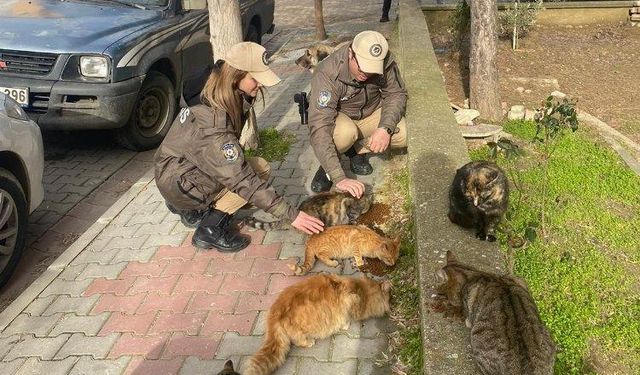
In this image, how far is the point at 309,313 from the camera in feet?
10.3

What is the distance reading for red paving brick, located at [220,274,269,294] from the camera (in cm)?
384

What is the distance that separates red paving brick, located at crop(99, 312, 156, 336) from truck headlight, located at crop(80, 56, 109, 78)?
313cm

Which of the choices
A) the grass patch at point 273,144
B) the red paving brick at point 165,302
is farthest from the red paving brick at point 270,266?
the grass patch at point 273,144

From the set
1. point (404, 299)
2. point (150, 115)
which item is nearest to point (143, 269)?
point (404, 299)

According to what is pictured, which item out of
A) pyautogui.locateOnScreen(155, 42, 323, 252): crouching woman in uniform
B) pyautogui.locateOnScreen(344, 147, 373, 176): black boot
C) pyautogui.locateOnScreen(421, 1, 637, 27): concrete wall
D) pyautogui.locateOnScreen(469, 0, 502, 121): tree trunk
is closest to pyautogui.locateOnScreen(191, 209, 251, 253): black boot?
pyautogui.locateOnScreen(155, 42, 323, 252): crouching woman in uniform

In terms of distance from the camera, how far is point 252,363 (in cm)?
297

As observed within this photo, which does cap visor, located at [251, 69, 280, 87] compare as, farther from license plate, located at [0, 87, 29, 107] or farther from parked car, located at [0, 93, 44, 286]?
license plate, located at [0, 87, 29, 107]

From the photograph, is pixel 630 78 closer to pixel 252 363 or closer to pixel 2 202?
pixel 252 363

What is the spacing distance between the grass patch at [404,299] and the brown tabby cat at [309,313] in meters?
0.24

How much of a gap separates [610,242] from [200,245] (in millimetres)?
3333

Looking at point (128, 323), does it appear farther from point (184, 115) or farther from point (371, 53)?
point (371, 53)

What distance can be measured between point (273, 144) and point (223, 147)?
2.64 meters

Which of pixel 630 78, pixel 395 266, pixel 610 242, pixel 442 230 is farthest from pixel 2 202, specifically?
pixel 630 78

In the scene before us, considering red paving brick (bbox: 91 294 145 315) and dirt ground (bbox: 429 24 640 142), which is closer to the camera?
red paving brick (bbox: 91 294 145 315)
